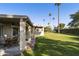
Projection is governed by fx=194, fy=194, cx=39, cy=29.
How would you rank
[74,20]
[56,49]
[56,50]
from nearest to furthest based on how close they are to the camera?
[56,50]
[56,49]
[74,20]

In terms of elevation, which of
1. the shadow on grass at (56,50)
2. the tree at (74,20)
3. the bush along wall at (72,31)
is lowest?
the shadow on grass at (56,50)

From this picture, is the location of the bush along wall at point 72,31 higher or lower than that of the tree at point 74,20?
lower

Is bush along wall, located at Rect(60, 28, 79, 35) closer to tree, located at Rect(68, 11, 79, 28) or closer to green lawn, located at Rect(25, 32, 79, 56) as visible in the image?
tree, located at Rect(68, 11, 79, 28)

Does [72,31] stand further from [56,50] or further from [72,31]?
[56,50]

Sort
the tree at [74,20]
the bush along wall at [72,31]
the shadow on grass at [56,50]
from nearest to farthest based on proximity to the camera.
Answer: the shadow on grass at [56,50]
the bush along wall at [72,31]
the tree at [74,20]

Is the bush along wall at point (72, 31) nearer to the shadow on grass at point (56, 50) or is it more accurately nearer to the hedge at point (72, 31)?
the hedge at point (72, 31)

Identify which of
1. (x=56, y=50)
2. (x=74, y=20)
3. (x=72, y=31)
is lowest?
(x=56, y=50)

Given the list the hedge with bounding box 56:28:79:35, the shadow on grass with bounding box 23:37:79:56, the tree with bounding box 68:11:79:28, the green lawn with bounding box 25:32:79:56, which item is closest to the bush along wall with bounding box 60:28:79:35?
the hedge with bounding box 56:28:79:35

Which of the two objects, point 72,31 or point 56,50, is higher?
point 72,31

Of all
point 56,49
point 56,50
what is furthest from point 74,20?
point 56,50

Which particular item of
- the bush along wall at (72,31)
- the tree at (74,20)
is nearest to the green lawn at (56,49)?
the bush along wall at (72,31)

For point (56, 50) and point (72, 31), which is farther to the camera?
point (72, 31)

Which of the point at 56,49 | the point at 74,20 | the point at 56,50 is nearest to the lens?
the point at 56,50

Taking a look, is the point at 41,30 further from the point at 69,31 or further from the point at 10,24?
the point at 10,24
